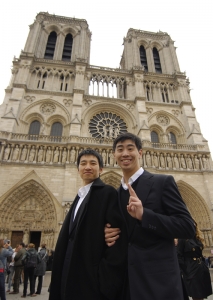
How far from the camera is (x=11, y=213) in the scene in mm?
12336

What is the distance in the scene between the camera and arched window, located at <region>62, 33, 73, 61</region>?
22.1 meters

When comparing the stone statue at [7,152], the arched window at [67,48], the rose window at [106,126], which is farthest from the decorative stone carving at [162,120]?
the stone statue at [7,152]

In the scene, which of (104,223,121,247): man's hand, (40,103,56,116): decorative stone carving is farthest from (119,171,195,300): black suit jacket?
(40,103,56,116): decorative stone carving

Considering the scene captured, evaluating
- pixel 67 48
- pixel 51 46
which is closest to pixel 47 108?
pixel 51 46

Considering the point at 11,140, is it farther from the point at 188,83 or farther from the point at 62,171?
the point at 188,83

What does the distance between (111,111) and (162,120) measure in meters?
4.85

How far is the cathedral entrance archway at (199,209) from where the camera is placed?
42.3 ft

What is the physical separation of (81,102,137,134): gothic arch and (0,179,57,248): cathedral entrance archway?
6.61 metres

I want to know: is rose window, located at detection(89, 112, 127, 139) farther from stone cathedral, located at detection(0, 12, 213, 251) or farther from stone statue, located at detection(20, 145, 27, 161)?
stone statue, located at detection(20, 145, 27, 161)

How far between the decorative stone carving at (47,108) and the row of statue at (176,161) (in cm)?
879

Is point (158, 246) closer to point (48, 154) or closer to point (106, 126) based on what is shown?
point (48, 154)

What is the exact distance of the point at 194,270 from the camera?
331 centimetres

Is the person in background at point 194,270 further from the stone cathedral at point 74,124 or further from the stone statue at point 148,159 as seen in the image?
the stone statue at point 148,159

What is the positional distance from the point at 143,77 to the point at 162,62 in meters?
5.07
